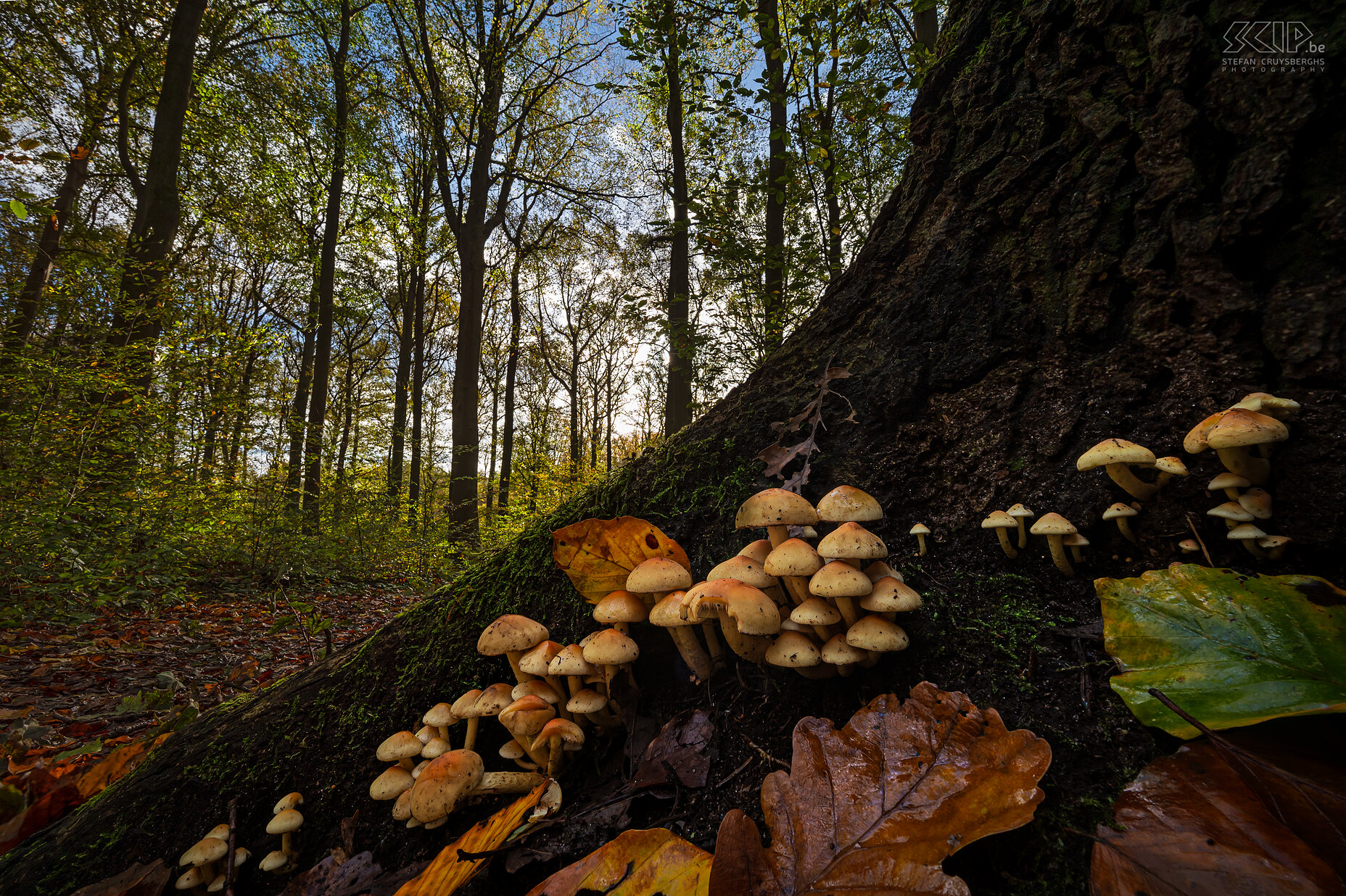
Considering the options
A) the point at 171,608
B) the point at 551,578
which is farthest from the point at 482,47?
the point at 551,578

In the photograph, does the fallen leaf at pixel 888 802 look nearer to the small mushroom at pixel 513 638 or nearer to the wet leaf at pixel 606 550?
the wet leaf at pixel 606 550

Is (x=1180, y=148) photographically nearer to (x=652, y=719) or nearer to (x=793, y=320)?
(x=652, y=719)

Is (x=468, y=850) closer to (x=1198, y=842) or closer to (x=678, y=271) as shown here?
(x=1198, y=842)

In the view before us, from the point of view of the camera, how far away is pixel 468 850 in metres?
1.21

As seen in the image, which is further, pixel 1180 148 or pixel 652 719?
pixel 652 719

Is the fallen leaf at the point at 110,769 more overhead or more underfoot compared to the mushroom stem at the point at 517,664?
more underfoot

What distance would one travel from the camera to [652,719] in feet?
4.58

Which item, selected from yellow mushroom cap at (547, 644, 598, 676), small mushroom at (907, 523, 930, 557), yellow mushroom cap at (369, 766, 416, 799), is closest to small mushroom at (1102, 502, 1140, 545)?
small mushroom at (907, 523, 930, 557)

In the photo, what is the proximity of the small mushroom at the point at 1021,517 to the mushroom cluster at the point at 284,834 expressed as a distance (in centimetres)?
221

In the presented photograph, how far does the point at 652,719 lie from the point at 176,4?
487 inches

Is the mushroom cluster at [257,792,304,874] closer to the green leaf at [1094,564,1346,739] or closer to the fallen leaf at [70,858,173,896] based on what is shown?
the fallen leaf at [70,858,173,896]

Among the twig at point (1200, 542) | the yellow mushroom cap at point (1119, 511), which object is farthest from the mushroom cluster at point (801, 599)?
the twig at point (1200, 542)

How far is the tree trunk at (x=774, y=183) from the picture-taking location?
172 inches

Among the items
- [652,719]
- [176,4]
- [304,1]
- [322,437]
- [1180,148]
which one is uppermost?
[304,1]
